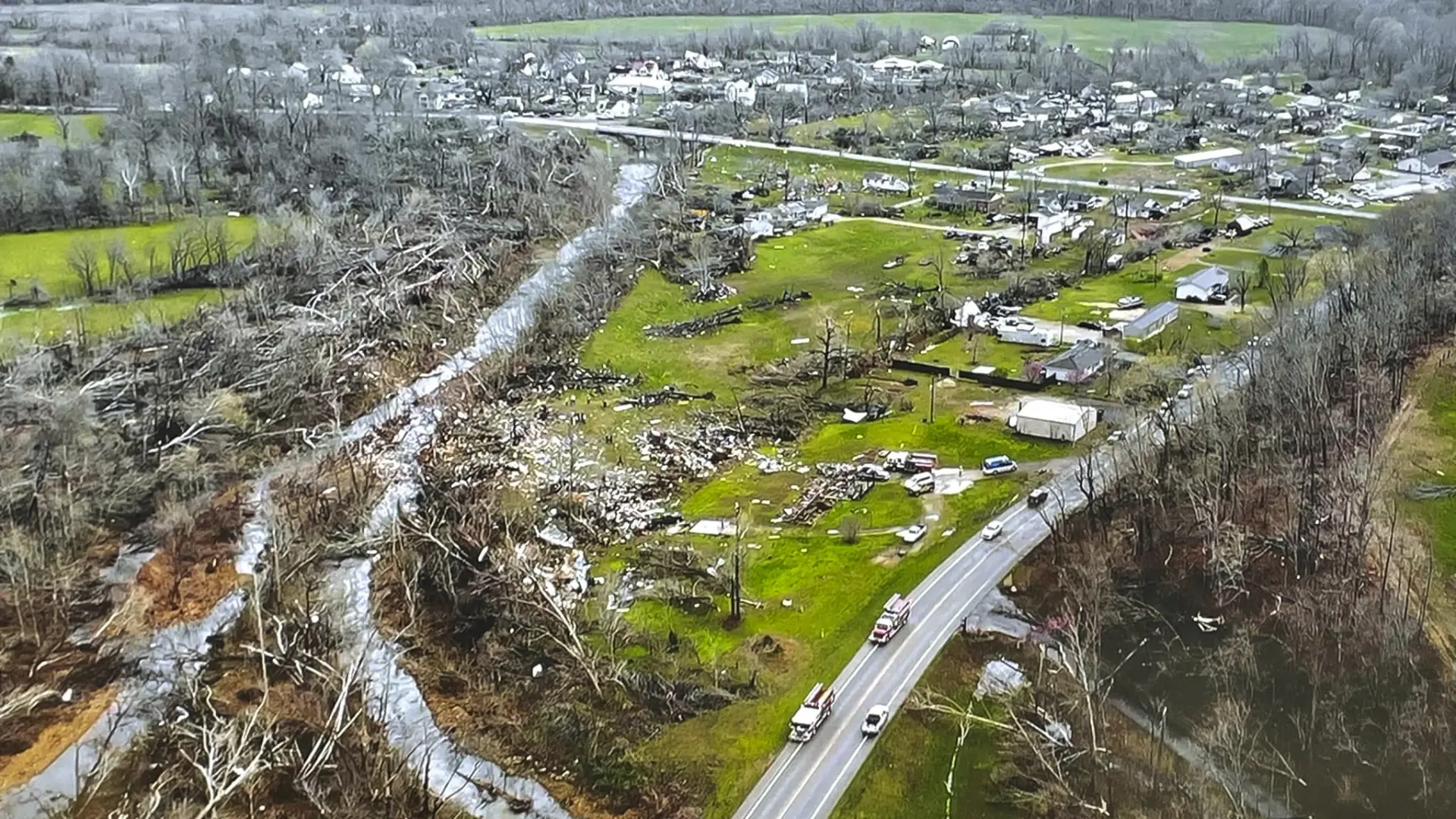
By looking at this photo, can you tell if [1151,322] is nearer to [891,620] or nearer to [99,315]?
[891,620]

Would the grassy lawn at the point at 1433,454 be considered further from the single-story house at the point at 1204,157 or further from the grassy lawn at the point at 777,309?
the single-story house at the point at 1204,157

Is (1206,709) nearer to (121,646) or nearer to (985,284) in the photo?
(121,646)

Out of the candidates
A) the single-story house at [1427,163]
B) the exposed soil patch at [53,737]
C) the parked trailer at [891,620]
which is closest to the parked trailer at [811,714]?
the parked trailer at [891,620]

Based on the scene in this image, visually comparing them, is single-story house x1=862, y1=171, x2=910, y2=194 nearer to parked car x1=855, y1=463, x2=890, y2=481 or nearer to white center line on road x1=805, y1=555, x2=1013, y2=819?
parked car x1=855, y1=463, x2=890, y2=481

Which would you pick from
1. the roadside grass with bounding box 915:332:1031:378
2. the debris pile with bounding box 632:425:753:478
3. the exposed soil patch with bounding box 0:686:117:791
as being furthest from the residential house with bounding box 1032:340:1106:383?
the exposed soil patch with bounding box 0:686:117:791

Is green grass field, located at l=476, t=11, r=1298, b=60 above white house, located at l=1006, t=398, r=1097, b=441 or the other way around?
above

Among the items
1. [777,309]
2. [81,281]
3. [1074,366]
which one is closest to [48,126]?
[81,281]
